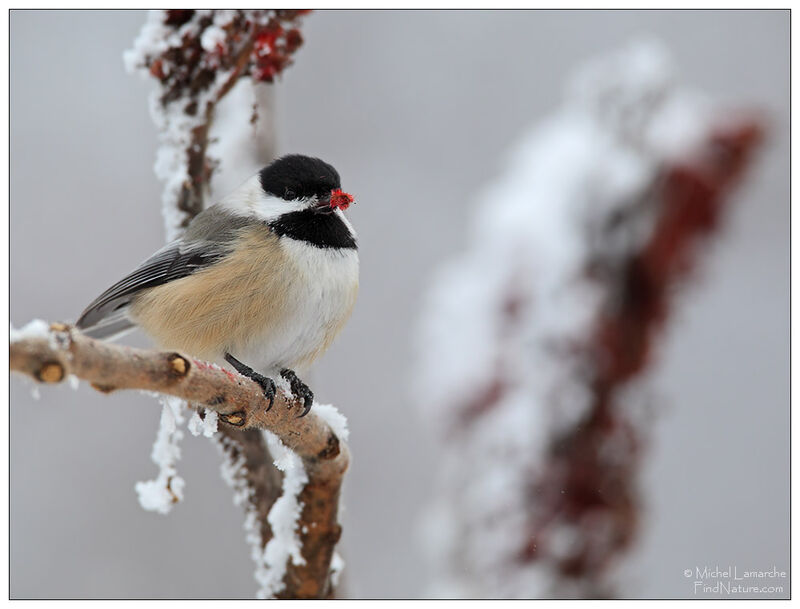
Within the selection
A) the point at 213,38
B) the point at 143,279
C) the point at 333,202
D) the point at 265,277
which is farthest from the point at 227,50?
the point at 143,279

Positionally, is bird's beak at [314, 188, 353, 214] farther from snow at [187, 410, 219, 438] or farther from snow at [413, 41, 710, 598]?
snow at [187, 410, 219, 438]

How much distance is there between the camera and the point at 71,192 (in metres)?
3.39

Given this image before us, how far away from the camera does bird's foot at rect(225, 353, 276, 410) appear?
1.50 metres

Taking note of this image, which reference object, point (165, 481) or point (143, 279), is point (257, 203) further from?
point (165, 481)

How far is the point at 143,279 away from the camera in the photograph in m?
1.95

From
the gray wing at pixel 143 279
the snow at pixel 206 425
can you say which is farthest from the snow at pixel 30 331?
the gray wing at pixel 143 279

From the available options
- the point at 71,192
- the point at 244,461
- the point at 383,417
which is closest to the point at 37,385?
the point at 244,461

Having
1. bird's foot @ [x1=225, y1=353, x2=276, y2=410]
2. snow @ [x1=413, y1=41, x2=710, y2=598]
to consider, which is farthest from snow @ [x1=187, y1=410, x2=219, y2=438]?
snow @ [x1=413, y1=41, x2=710, y2=598]

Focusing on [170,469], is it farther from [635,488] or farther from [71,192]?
[71,192]

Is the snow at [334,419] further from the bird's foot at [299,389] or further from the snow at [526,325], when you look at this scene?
the snow at [526,325]

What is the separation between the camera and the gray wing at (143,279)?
1863 millimetres

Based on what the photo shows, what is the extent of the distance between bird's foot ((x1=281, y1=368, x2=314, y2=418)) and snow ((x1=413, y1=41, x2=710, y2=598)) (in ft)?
0.84

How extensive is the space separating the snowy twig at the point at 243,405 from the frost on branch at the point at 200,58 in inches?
23.8

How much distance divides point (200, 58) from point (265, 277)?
478 millimetres
